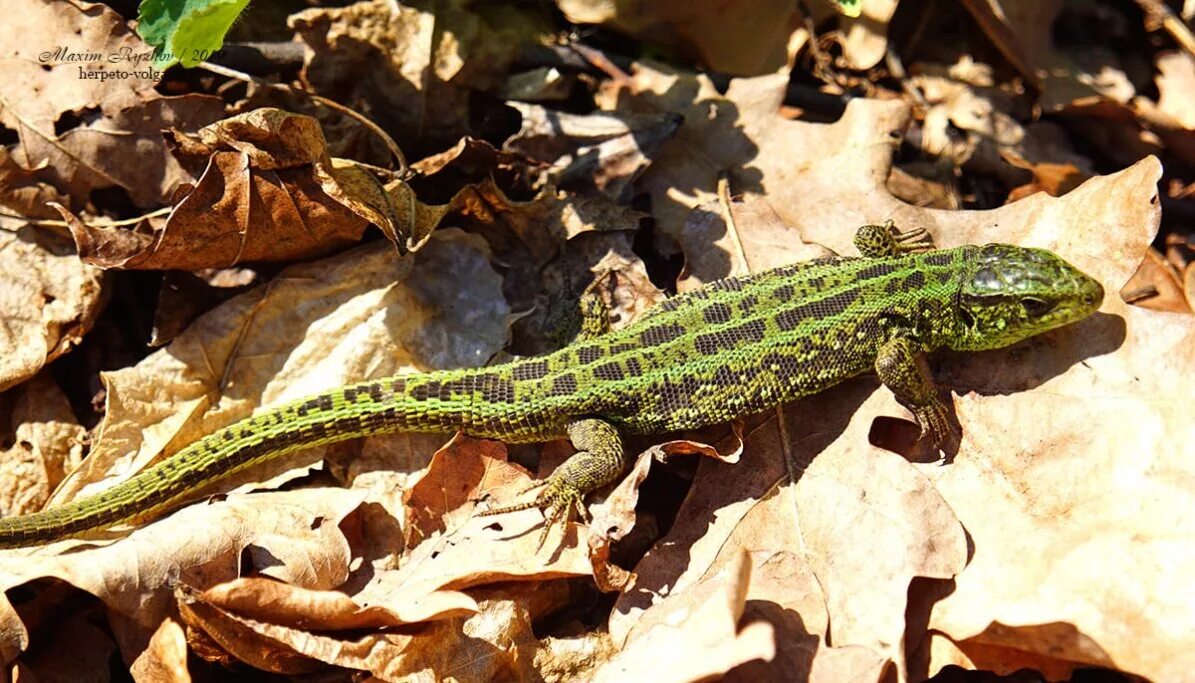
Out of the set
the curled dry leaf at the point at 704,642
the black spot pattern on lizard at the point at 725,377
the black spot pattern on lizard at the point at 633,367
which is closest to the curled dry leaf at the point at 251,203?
the black spot pattern on lizard at the point at 633,367

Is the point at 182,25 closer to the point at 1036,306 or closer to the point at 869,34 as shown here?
the point at 1036,306

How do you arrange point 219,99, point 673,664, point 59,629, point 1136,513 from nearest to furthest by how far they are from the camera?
point 673,664, point 1136,513, point 59,629, point 219,99

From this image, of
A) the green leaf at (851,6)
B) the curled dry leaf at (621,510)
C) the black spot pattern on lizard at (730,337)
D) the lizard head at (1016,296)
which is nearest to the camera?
the curled dry leaf at (621,510)

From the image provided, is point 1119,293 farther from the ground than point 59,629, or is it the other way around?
point 1119,293

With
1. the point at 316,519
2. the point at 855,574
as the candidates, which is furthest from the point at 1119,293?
the point at 316,519

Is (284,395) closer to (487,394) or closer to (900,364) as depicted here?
(487,394)

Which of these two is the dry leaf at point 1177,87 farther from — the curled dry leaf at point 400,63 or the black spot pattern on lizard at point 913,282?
the curled dry leaf at point 400,63

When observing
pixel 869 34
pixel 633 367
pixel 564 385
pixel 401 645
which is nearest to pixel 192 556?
pixel 401 645
